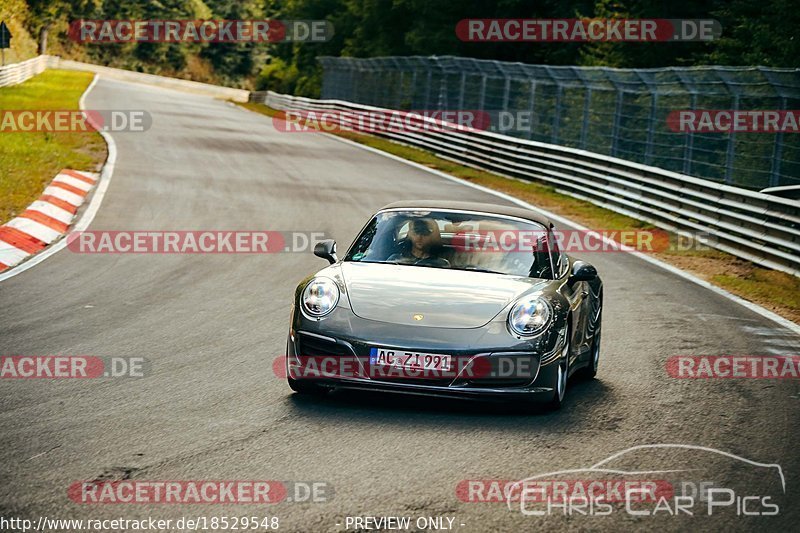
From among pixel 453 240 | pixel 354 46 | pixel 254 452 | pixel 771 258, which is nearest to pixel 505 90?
pixel 771 258

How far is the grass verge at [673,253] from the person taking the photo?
14146 mm

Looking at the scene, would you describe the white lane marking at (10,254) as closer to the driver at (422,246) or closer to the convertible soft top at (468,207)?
the convertible soft top at (468,207)

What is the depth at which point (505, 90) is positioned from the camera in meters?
32.2

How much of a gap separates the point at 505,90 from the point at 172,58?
3142 inches

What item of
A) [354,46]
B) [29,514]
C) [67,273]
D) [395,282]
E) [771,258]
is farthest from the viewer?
[354,46]

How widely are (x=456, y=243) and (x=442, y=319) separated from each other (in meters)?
1.33

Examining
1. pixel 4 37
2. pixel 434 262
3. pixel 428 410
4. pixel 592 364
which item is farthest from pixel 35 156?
pixel 4 37

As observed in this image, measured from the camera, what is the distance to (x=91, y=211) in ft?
60.6

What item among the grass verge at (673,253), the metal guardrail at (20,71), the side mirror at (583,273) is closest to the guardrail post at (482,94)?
the grass verge at (673,253)

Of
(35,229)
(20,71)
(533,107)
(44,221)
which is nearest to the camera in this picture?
(35,229)

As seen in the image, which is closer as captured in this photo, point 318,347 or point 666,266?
point 318,347

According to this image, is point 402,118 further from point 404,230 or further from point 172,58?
point 172,58

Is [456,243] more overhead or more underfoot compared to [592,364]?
more overhead

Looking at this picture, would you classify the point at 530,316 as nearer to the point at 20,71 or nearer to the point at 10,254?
the point at 10,254
